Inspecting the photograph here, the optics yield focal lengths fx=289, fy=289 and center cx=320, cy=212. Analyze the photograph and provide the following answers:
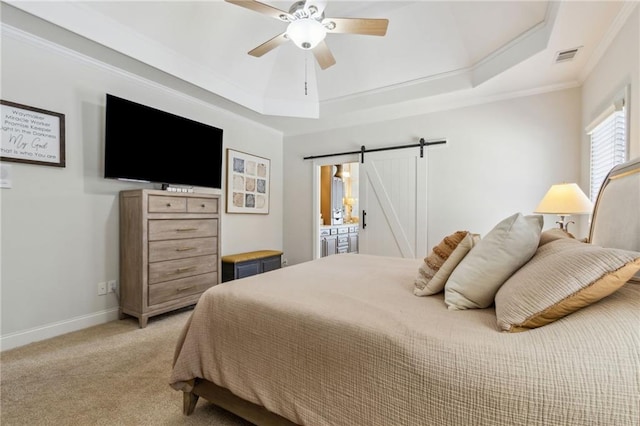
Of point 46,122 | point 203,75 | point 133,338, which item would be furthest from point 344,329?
point 203,75

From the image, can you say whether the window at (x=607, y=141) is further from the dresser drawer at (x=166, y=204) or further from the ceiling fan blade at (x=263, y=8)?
the dresser drawer at (x=166, y=204)

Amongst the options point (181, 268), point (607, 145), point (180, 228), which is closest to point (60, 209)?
point (180, 228)

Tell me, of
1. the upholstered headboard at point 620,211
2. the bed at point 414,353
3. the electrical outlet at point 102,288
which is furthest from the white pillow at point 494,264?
the electrical outlet at point 102,288

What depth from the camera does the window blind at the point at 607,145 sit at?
2.23 m

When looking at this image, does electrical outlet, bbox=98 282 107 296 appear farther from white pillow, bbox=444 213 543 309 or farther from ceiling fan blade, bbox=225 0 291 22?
white pillow, bbox=444 213 543 309

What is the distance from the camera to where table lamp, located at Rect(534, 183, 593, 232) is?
7.70 ft

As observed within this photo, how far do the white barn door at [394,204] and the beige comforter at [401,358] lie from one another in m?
2.63

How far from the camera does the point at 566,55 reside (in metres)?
2.62

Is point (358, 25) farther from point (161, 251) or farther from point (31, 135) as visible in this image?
point (31, 135)

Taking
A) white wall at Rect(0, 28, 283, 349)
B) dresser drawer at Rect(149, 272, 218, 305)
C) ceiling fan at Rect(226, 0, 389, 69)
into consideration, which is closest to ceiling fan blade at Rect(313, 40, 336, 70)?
ceiling fan at Rect(226, 0, 389, 69)

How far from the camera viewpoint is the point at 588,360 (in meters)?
0.74

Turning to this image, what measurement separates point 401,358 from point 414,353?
48 mm

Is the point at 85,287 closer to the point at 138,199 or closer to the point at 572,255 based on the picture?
the point at 138,199

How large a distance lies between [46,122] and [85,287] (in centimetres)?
151
